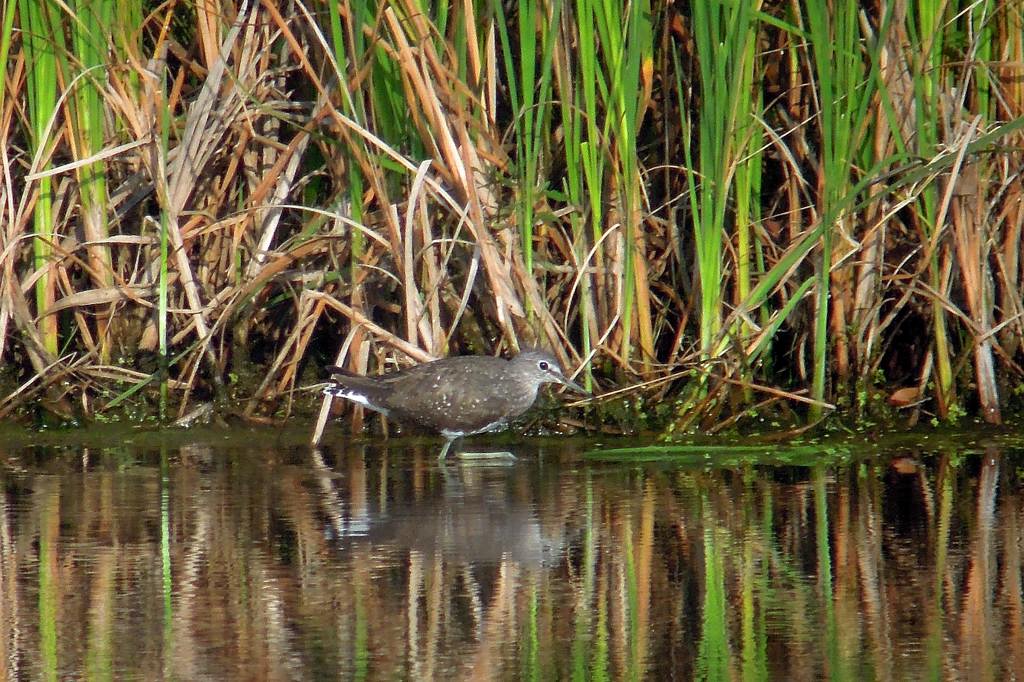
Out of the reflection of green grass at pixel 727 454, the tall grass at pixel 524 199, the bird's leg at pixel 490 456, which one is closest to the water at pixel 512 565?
the reflection of green grass at pixel 727 454

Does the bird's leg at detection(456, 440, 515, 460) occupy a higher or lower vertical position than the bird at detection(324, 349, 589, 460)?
lower

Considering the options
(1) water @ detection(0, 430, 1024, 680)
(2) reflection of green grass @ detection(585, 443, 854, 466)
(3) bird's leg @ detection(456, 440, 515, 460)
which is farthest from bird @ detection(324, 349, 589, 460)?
(2) reflection of green grass @ detection(585, 443, 854, 466)

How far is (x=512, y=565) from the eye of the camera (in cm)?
505

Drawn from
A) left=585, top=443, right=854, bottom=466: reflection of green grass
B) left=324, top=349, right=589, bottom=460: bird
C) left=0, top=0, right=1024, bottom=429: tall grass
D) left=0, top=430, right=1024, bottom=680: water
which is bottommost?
left=0, top=430, right=1024, bottom=680: water

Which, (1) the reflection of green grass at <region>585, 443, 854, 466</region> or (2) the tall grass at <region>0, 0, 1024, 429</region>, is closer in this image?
(1) the reflection of green grass at <region>585, 443, 854, 466</region>

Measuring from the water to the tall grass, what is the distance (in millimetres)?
598

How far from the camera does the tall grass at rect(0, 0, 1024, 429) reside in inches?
279

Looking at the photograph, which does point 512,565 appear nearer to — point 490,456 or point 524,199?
point 490,456

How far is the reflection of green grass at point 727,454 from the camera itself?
22.3ft

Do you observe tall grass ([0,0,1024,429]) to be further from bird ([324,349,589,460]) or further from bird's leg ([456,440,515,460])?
bird's leg ([456,440,515,460])

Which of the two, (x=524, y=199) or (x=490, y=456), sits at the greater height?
(x=524, y=199)

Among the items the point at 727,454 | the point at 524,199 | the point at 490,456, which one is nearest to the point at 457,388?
the point at 490,456

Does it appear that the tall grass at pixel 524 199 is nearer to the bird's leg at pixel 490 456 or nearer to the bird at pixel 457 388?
the bird at pixel 457 388

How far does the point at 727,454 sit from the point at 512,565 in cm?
203
